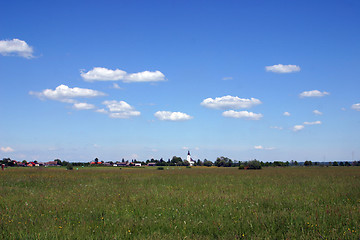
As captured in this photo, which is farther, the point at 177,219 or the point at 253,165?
the point at 253,165

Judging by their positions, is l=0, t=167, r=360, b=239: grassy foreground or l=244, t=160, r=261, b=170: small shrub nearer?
l=0, t=167, r=360, b=239: grassy foreground

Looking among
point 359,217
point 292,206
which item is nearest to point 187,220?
point 292,206

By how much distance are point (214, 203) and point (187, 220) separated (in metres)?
2.64

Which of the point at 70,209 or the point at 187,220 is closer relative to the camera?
the point at 187,220

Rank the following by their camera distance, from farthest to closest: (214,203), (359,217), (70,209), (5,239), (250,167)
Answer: (250,167) < (214,203) < (70,209) < (359,217) < (5,239)

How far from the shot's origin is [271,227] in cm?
877

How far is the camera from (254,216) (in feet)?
31.9

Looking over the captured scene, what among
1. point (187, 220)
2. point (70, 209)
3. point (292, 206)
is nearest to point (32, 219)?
point (70, 209)

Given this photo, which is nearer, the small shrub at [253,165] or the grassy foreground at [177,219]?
the grassy foreground at [177,219]

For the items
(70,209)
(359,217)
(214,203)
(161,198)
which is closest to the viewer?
(359,217)

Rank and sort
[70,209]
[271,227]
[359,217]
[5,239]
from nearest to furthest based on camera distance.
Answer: [5,239] → [271,227] → [359,217] → [70,209]

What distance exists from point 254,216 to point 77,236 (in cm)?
574

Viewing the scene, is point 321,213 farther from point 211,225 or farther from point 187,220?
point 187,220

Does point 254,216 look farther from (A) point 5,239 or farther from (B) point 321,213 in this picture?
(A) point 5,239
